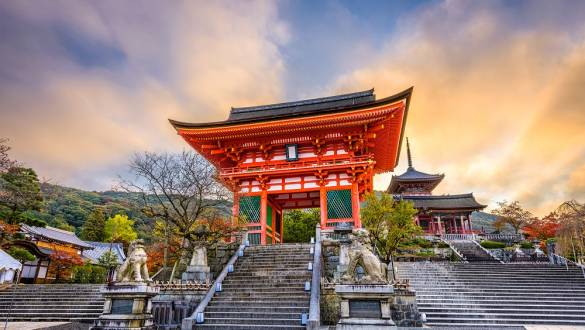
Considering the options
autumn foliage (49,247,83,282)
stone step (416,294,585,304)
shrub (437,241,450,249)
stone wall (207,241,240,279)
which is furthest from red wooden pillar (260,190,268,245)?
autumn foliage (49,247,83,282)

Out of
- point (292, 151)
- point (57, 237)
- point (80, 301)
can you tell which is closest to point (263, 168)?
point (292, 151)

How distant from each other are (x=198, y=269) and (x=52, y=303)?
22.9ft

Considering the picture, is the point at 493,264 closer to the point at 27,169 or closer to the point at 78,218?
the point at 27,169

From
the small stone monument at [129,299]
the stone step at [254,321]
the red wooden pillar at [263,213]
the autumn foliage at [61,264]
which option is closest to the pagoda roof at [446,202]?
the red wooden pillar at [263,213]

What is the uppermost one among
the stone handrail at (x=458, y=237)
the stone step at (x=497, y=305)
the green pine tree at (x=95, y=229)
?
the green pine tree at (x=95, y=229)

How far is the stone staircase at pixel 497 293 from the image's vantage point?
10930mm

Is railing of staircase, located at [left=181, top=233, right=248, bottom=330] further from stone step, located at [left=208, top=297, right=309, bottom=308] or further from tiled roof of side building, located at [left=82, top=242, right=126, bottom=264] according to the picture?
tiled roof of side building, located at [left=82, top=242, right=126, bottom=264]

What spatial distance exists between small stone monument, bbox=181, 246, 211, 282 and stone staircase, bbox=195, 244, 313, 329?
104cm

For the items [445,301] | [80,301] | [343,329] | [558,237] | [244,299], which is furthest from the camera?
[558,237]

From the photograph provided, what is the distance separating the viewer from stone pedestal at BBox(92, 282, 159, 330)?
350 inches

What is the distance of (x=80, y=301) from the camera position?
45.1 feet

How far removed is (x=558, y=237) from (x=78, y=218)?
238ft

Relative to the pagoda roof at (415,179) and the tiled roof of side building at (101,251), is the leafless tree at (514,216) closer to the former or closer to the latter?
the pagoda roof at (415,179)

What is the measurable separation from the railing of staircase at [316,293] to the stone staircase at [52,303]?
8997mm
